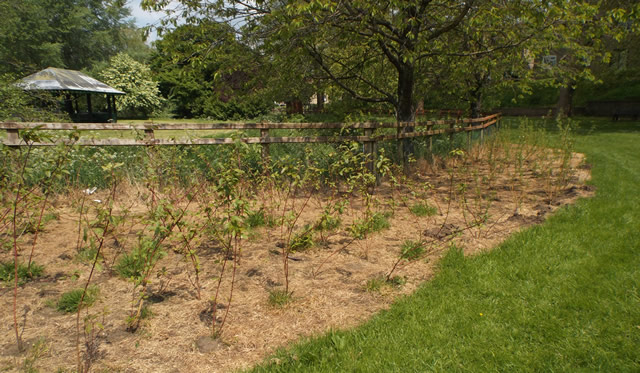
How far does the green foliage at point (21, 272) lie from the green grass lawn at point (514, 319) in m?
2.62

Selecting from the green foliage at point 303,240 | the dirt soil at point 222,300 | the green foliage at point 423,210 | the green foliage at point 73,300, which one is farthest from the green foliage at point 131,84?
the green foliage at point 73,300

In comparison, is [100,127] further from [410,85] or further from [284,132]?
[284,132]

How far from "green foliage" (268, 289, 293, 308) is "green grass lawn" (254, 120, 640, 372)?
507mm

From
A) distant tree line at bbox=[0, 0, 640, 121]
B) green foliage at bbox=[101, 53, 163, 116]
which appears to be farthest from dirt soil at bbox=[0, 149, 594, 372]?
green foliage at bbox=[101, 53, 163, 116]

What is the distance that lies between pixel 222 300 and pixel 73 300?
Answer: 120cm

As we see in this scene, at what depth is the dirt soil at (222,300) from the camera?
8.30 feet

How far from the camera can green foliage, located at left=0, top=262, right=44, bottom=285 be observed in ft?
11.4

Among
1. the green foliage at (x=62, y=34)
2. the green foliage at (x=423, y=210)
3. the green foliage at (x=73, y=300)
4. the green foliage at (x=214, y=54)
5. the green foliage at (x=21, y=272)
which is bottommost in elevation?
the green foliage at (x=73, y=300)

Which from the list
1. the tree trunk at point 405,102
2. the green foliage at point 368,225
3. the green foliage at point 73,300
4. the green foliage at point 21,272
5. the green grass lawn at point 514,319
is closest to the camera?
the green grass lawn at point 514,319

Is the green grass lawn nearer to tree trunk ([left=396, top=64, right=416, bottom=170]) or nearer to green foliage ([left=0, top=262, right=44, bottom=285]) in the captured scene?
green foliage ([left=0, top=262, right=44, bottom=285])

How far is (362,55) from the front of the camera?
853 cm

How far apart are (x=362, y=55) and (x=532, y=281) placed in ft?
21.2

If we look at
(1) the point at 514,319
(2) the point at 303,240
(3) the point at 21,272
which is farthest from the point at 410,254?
(3) the point at 21,272

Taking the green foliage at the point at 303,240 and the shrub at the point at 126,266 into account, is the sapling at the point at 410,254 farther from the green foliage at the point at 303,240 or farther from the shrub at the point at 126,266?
the shrub at the point at 126,266
